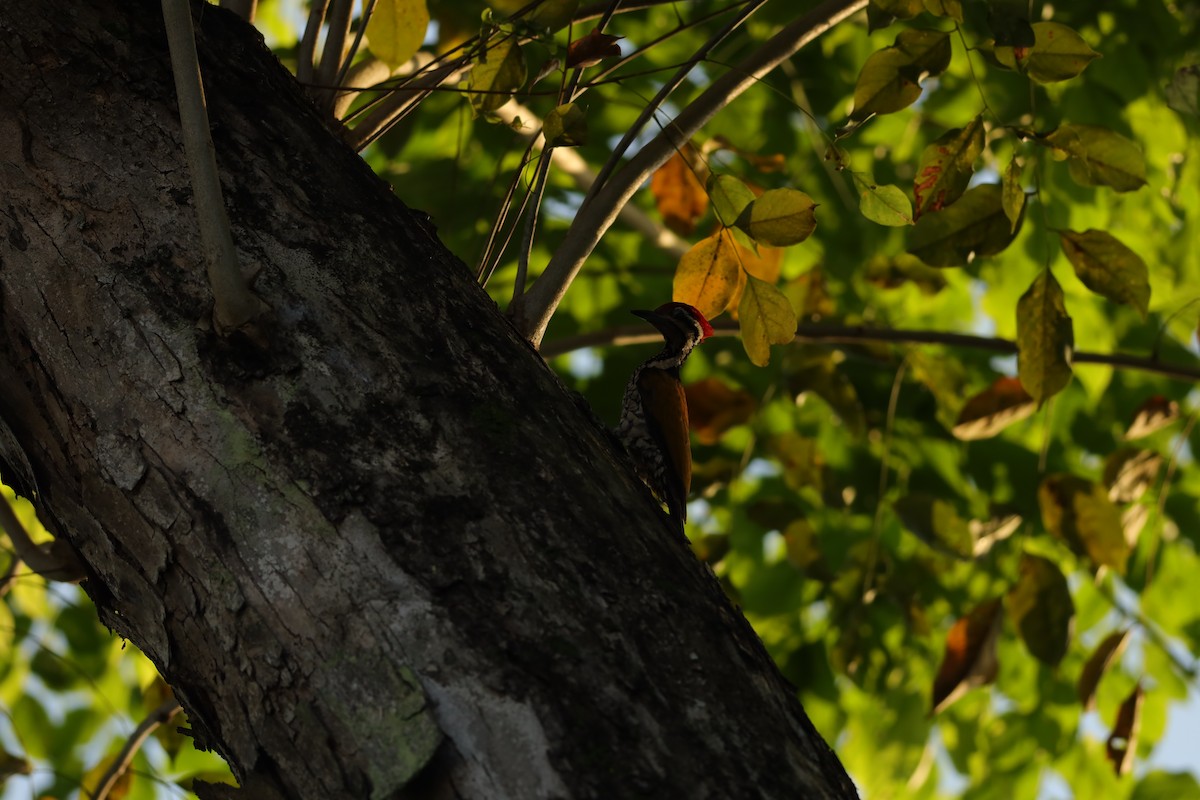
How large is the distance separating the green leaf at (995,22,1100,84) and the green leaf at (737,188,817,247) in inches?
20.4

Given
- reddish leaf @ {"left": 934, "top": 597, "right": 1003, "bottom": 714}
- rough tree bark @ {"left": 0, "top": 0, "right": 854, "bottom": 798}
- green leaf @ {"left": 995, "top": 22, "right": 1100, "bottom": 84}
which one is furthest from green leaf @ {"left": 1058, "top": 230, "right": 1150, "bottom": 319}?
rough tree bark @ {"left": 0, "top": 0, "right": 854, "bottom": 798}

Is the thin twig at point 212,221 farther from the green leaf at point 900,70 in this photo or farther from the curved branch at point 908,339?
the curved branch at point 908,339

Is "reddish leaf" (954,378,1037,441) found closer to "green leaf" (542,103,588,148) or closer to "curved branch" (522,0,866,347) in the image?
"curved branch" (522,0,866,347)

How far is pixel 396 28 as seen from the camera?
2320mm

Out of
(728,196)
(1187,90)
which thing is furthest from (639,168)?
(1187,90)

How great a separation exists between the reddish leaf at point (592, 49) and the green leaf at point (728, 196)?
34 cm

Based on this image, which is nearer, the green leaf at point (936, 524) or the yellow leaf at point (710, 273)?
the yellow leaf at point (710, 273)

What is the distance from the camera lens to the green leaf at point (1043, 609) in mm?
3049

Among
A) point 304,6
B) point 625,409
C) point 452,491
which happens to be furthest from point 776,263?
point 304,6

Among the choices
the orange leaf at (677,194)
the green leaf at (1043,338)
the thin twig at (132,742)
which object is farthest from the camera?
the orange leaf at (677,194)

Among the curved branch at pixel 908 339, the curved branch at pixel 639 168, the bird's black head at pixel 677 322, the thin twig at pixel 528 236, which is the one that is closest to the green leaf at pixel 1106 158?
the curved branch at pixel 639 168

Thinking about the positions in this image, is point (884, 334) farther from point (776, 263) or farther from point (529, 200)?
point (529, 200)

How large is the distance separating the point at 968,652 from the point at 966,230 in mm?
1348

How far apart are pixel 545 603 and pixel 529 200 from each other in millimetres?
1329
